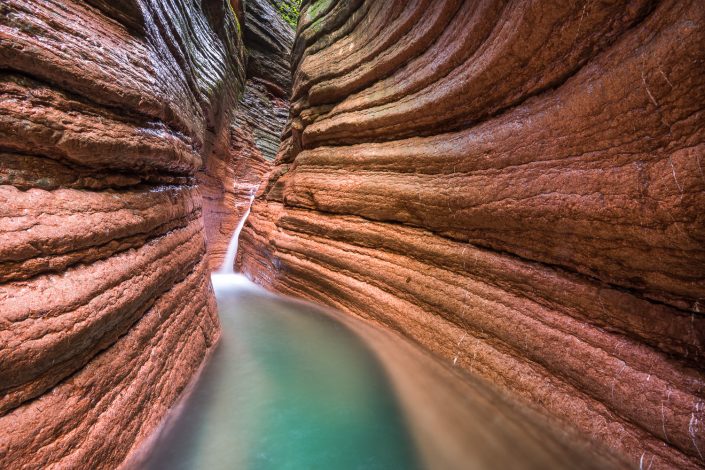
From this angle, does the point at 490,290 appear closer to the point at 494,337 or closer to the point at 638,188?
the point at 494,337

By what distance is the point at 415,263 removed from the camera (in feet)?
11.5

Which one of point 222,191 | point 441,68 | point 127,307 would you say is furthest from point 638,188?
point 222,191

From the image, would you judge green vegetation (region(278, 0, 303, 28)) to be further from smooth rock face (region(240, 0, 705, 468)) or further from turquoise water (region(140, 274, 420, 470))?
turquoise water (region(140, 274, 420, 470))

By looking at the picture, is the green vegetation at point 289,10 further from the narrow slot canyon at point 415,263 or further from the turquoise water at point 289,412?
the turquoise water at point 289,412

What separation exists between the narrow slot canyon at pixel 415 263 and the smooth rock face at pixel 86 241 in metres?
0.01

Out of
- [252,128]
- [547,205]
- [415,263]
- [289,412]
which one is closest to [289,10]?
[252,128]

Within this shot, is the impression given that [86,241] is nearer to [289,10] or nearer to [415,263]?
[415,263]

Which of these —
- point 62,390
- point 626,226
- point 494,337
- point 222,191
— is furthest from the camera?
point 222,191

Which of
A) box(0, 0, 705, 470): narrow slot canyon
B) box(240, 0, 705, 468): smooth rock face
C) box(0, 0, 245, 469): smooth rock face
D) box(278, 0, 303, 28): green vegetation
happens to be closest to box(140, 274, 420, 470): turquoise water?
box(0, 0, 705, 470): narrow slot canyon

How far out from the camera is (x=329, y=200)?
15.2 feet

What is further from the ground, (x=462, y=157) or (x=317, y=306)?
(x=462, y=157)

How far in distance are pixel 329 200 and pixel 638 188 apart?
3.63m

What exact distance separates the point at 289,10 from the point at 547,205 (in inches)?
622

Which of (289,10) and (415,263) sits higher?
(289,10)
